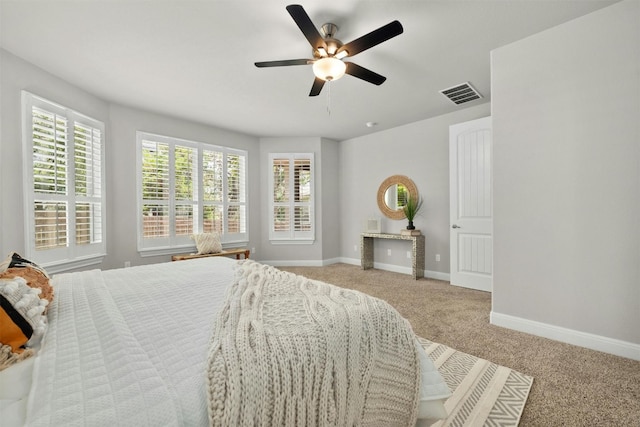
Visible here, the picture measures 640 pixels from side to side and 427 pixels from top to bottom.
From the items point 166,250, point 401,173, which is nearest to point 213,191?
point 166,250

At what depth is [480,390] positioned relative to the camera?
164cm

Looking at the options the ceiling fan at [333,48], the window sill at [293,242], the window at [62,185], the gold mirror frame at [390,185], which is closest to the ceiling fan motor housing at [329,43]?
the ceiling fan at [333,48]

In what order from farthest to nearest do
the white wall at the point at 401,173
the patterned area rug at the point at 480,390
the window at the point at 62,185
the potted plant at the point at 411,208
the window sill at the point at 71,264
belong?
1. the potted plant at the point at 411,208
2. the white wall at the point at 401,173
3. the window sill at the point at 71,264
4. the window at the point at 62,185
5. the patterned area rug at the point at 480,390

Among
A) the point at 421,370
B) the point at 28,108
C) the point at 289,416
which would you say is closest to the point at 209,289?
the point at 289,416

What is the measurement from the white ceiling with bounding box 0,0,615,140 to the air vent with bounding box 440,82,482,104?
9 cm

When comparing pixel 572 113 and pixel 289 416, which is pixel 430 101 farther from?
pixel 289 416

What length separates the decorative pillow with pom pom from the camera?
78 cm

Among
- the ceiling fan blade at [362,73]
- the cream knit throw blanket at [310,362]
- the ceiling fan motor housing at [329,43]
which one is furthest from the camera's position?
the ceiling fan blade at [362,73]

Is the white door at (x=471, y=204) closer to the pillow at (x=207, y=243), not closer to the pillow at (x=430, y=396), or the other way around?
the pillow at (x=430, y=396)

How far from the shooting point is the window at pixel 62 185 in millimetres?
2678

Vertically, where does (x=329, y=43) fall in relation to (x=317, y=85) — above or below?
above

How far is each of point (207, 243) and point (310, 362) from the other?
12.8ft

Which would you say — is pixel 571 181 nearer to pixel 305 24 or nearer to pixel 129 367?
pixel 305 24

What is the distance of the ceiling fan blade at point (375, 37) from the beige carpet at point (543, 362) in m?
2.37
